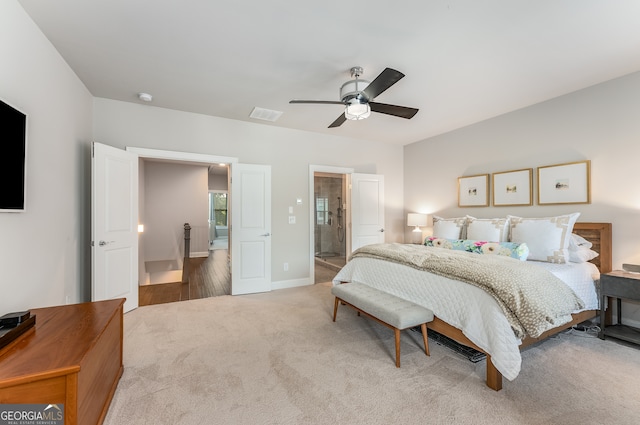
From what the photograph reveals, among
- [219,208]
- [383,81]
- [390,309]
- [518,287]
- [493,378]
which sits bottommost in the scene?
[493,378]

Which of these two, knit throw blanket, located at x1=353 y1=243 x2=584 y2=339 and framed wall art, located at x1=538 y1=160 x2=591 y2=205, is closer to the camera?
knit throw blanket, located at x1=353 y1=243 x2=584 y2=339

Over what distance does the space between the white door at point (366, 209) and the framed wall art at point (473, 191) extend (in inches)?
54.9

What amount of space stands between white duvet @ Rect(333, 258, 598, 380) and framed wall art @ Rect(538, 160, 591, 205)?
0.85 meters

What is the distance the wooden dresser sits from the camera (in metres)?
1.15

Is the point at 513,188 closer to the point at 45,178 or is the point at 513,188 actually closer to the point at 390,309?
the point at 390,309

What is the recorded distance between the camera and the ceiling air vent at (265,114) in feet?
12.5

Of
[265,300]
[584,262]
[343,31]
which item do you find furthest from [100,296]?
[584,262]

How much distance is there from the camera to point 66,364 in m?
1.21

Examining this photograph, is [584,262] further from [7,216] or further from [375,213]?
[7,216]

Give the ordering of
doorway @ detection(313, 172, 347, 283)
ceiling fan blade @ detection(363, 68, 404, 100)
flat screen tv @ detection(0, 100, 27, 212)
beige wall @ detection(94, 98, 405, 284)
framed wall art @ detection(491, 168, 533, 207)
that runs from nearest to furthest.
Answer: flat screen tv @ detection(0, 100, 27, 212) < ceiling fan blade @ detection(363, 68, 404, 100) < beige wall @ detection(94, 98, 405, 284) < framed wall art @ detection(491, 168, 533, 207) < doorway @ detection(313, 172, 347, 283)

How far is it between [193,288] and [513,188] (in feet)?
17.0

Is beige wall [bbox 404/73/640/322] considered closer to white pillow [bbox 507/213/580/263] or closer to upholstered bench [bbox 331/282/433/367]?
white pillow [bbox 507/213/580/263]

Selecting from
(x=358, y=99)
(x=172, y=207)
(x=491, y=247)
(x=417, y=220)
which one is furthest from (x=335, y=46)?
(x=172, y=207)

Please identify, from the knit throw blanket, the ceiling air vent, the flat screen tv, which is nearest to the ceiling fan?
the ceiling air vent
